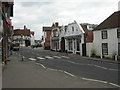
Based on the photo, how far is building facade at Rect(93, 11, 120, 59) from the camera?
26.0 metres

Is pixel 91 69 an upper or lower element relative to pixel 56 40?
lower

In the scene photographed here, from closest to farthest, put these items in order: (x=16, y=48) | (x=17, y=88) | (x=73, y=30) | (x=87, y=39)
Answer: (x=17, y=88) < (x=87, y=39) < (x=73, y=30) < (x=16, y=48)

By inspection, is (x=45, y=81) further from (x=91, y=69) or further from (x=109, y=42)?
(x=109, y=42)

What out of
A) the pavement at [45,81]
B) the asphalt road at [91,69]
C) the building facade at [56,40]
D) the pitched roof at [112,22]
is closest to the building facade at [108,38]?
the pitched roof at [112,22]

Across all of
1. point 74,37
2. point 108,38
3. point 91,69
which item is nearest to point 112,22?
point 108,38

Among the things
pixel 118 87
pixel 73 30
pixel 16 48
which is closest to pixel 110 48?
pixel 73 30

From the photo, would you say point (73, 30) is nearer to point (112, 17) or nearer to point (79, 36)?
point (79, 36)

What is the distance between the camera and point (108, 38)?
90.3 ft

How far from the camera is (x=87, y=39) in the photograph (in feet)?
116

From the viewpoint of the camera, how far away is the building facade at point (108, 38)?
26039 millimetres

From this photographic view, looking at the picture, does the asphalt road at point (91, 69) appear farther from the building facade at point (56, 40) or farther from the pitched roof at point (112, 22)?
the building facade at point (56, 40)

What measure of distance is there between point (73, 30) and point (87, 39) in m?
4.83

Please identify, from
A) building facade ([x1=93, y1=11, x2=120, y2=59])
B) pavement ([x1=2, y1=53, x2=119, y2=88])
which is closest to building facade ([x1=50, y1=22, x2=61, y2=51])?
building facade ([x1=93, y1=11, x2=120, y2=59])

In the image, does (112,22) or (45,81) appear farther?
(112,22)
